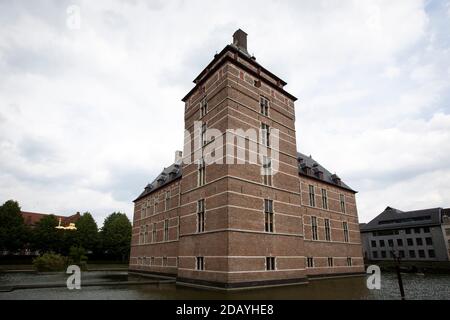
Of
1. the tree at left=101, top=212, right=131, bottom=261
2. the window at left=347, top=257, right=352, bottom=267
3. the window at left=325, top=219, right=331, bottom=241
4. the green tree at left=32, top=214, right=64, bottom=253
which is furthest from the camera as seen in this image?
the tree at left=101, top=212, right=131, bottom=261

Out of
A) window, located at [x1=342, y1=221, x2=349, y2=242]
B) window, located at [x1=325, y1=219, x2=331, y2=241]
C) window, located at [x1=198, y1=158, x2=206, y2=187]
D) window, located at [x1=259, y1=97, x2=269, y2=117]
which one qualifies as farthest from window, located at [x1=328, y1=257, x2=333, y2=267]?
window, located at [x1=259, y1=97, x2=269, y2=117]

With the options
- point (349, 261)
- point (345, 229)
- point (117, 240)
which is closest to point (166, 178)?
point (345, 229)

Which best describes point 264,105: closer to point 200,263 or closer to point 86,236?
point 200,263

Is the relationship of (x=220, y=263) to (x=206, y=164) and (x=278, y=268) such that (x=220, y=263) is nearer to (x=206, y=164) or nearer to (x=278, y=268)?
(x=278, y=268)

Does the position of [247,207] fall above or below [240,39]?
below

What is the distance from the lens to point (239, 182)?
62.4 ft

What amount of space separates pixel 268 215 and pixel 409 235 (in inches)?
1747

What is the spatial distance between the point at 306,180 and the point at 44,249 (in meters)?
50.9

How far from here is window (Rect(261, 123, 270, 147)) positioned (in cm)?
2217

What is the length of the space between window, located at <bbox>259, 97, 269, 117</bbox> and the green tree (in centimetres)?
4808

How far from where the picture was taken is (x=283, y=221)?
832 inches

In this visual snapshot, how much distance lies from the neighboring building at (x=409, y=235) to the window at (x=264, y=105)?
34772 mm

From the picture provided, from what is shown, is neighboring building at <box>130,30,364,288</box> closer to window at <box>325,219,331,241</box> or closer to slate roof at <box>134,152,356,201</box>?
window at <box>325,219,331,241</box>
